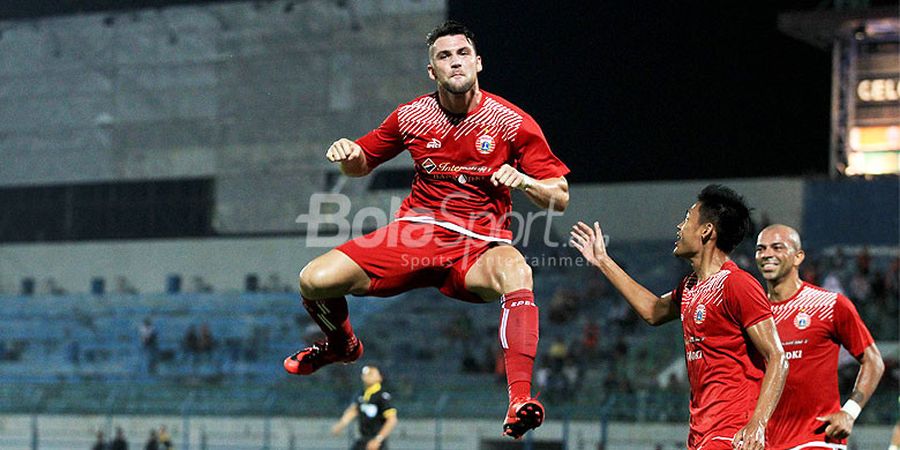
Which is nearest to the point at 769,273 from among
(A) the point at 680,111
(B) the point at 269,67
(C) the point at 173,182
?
(A) the point at 680,111

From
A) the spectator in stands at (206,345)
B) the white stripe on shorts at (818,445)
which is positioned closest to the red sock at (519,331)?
the white stripe on shorts at (818,445)

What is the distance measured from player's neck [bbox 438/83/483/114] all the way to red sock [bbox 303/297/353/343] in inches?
45.7

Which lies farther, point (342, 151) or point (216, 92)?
point (216, 92)

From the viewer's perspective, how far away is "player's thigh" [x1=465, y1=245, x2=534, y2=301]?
557 centimetres

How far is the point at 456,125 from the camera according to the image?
5.69m

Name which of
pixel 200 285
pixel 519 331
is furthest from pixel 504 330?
pixel 200 285

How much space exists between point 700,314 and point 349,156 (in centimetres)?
170

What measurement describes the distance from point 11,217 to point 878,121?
56.2 feet

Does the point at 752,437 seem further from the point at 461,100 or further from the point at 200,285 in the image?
the point at 200,285

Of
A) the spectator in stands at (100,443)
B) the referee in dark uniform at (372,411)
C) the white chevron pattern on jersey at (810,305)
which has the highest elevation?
the white chevron pattern on jersey at (810,305)

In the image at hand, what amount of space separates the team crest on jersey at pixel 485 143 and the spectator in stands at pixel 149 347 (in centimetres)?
1749

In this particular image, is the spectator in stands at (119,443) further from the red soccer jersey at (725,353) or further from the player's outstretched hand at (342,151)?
the red soccer jersey at (725,353)

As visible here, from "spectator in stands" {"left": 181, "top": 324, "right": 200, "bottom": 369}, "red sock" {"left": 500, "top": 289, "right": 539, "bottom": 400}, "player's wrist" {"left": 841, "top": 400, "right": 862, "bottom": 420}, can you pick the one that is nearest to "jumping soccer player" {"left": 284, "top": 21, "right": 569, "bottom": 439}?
"red sock" {"left": 500, "top": 289, "right": 539, "bottom": 400}

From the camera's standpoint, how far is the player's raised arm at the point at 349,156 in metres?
5.62
